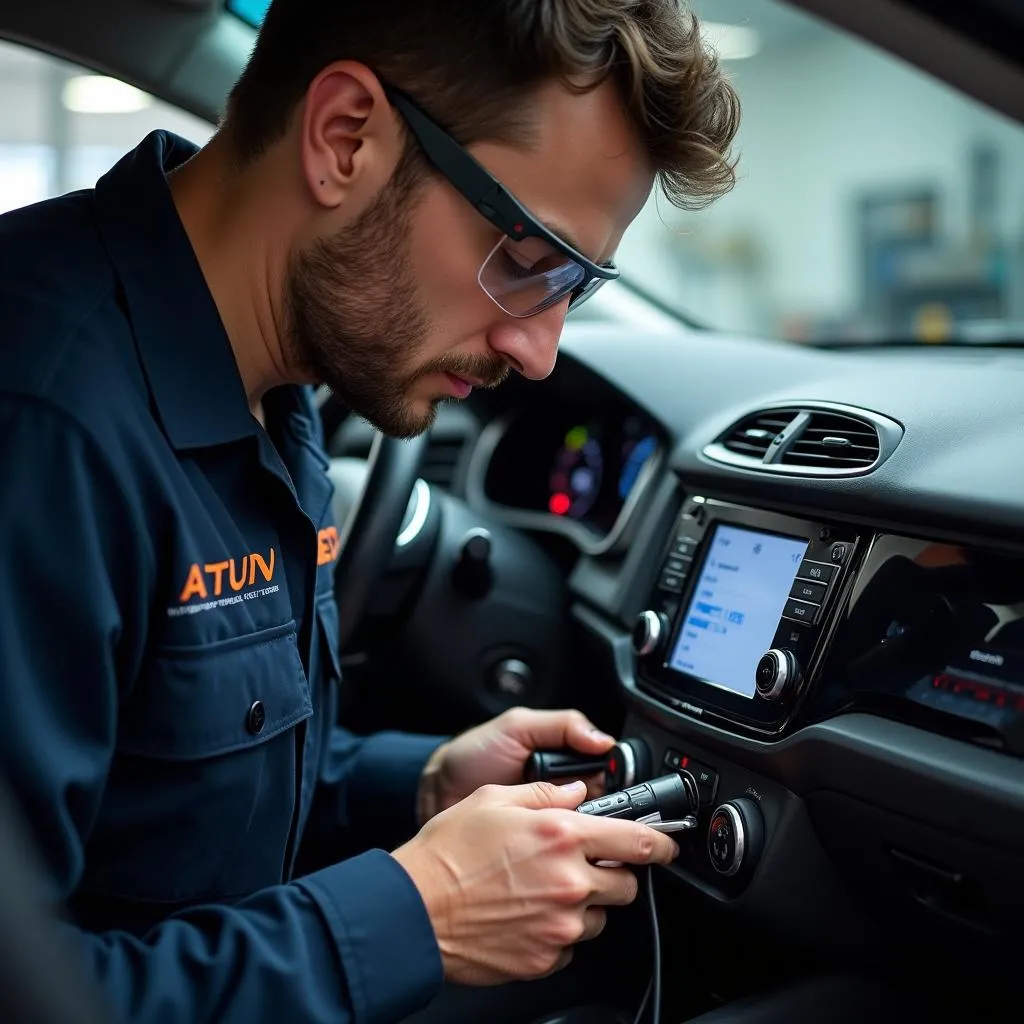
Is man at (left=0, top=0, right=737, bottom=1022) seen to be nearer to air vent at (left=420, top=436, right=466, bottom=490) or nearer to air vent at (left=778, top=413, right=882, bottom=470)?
air vent at (left=778, top=413, right=882, bottom=470)

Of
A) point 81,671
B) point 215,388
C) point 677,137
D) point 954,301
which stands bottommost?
point 954,301

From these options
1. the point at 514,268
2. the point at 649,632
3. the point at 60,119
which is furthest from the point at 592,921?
the point at 60,119

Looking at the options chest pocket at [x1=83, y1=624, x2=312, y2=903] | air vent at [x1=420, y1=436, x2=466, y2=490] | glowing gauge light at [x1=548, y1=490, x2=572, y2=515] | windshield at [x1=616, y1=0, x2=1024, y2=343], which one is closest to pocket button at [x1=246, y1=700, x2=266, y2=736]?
chest pocket at [x1=83, y1=624, x2=312, y2=903]

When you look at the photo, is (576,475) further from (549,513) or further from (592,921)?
(592,921)

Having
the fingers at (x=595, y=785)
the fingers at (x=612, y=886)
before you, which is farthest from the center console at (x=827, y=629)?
the fingers at (x=612, y=886)

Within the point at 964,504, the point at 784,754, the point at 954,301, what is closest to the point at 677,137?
the point at 964,504

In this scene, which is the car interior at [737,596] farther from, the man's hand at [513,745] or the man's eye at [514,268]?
the man's eye at [514,268]

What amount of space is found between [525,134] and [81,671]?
0.50 m

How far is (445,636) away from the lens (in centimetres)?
165

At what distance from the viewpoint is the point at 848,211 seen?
38.2 ft

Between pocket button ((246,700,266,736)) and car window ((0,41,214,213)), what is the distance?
30.3 inches

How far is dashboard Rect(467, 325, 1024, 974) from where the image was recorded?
0.92 meters

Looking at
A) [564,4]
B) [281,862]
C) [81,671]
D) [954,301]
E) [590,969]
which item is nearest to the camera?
[81,671]

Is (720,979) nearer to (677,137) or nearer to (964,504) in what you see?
(964,504)
